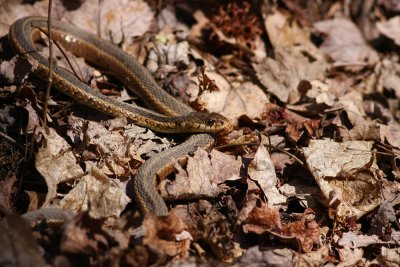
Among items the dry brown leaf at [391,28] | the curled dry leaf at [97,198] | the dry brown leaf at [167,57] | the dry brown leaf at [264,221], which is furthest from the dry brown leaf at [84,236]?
the dry brown leaf at [391,28]

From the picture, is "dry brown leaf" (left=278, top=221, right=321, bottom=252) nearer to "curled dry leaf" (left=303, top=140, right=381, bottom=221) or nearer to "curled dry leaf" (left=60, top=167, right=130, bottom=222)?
"curled dry leaf" (left=303, top=140, right=381, bottom=221)

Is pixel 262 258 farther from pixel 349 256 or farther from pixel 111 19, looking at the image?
pixel 111 19

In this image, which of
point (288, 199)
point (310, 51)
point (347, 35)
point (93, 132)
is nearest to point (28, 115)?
point (93, 132)

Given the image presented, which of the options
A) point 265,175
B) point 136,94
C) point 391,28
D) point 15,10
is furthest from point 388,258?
point 15,10

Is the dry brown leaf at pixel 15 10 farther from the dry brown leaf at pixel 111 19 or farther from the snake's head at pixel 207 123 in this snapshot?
the snake's head at pixel 207 123

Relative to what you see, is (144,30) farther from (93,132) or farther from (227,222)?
(227,222)
